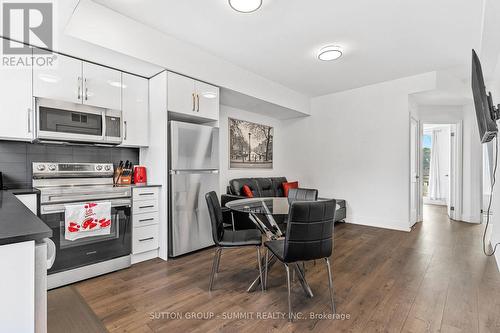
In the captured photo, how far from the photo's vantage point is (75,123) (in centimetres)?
279

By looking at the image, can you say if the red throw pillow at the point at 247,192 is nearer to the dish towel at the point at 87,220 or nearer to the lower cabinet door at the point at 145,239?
the lower cabinet door at the point at 145,239

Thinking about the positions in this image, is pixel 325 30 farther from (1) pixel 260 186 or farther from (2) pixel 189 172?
(1) pixel 260 186

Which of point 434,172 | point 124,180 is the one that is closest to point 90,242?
point 124,180

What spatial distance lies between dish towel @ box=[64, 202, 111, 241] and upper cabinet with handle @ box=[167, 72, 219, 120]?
1.40 m

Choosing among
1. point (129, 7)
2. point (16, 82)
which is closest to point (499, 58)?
point (129, 7)

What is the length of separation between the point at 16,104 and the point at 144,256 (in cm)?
207

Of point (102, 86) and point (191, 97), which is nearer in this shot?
point (102, 86)

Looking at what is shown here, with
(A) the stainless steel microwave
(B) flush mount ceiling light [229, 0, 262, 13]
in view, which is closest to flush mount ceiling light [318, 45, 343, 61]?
(B) flush mount ceiling light [229, 0, 262, 13]

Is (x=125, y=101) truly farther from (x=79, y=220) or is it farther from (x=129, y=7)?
(x=79, y=220)

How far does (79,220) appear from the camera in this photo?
8.26 ft

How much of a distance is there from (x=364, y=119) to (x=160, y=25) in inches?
156

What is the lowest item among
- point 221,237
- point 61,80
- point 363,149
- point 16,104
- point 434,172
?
point 221,237

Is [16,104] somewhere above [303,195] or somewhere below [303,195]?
above

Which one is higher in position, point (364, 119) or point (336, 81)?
point (336, 81)
